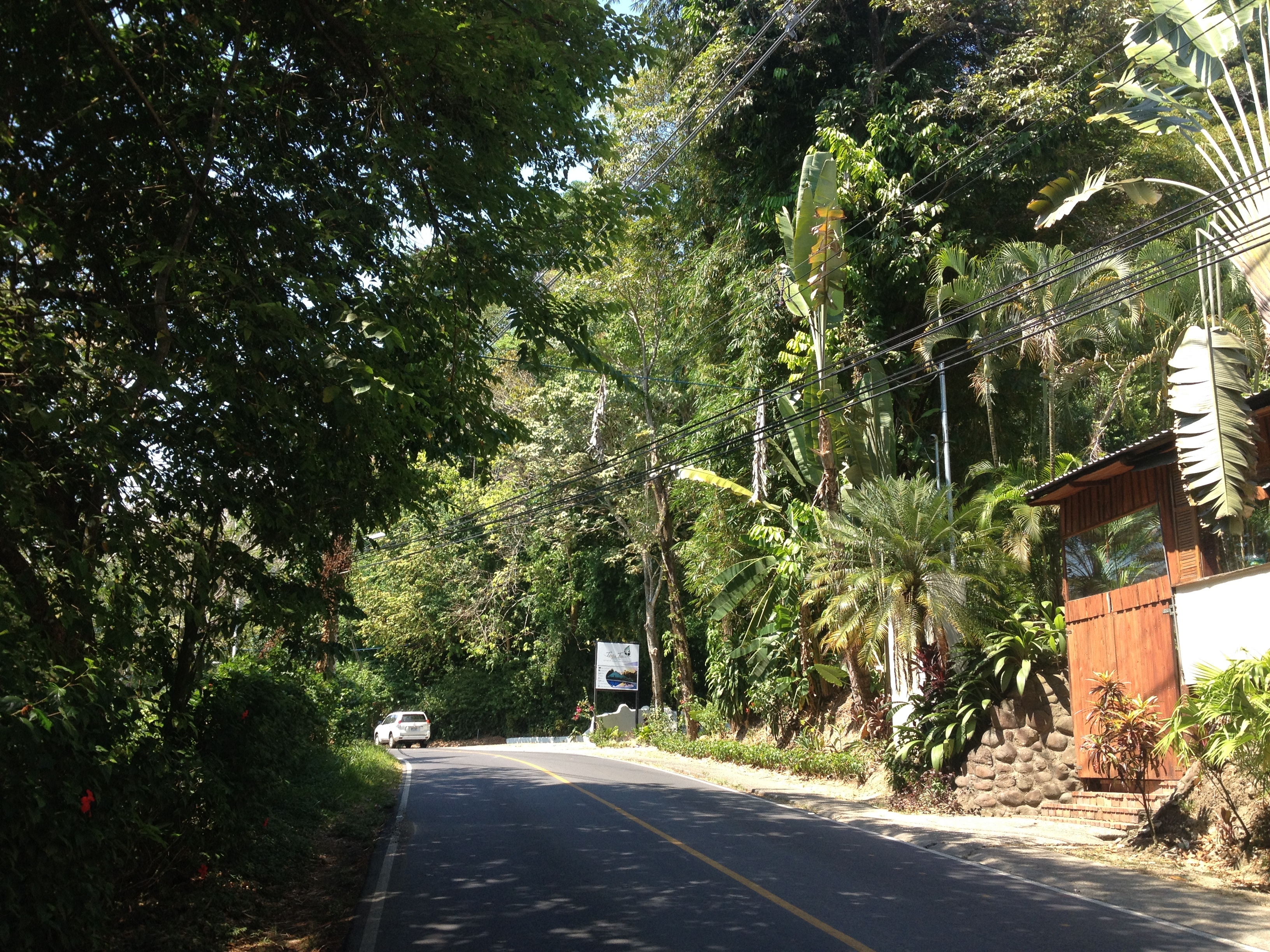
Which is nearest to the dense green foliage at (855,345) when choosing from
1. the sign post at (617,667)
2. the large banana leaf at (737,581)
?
the large banana leaf at (737,581)

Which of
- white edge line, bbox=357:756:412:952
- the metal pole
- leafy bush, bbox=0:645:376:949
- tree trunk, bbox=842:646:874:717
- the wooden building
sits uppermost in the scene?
the metal pole

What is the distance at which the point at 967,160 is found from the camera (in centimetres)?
2005

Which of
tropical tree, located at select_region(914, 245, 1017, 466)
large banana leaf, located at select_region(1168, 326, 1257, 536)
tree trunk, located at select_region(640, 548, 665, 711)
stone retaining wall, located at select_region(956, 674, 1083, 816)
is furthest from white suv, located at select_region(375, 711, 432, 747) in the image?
large banana leaf, located at select_region(1168, 326, 1257, 536)

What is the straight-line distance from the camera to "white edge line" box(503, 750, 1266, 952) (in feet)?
23.5

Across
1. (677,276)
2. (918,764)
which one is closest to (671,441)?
(677,276)

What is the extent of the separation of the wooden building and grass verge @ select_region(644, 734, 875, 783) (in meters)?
5.65

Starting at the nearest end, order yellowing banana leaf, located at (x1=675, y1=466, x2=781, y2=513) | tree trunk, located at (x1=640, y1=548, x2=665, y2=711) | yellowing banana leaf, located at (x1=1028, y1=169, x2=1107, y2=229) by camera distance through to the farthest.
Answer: yellowing banana leaf, located at (x1=1028, y1=169, x2=1107, y2=229)
yellowing banana leaf, located at (x1=675, y1=466, x2=781, y2=513)
tree trunk, located at (x1=640, y1=548, x2=665, y2=711)

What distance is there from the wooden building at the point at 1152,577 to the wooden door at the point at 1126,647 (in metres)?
0.01

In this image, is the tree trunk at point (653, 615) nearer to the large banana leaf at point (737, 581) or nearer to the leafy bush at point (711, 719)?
the leafy bush at point (711, 719)

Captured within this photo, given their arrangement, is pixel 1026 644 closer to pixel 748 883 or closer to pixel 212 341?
pixel 748 883

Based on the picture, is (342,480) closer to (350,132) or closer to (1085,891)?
(350,132)

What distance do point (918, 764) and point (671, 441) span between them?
13.6 meters

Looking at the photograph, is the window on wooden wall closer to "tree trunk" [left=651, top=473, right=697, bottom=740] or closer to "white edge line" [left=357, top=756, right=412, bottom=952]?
"white edge line" [left=357, top=756, right=412, bottom=952]

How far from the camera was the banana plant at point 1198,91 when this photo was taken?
43.6ft
